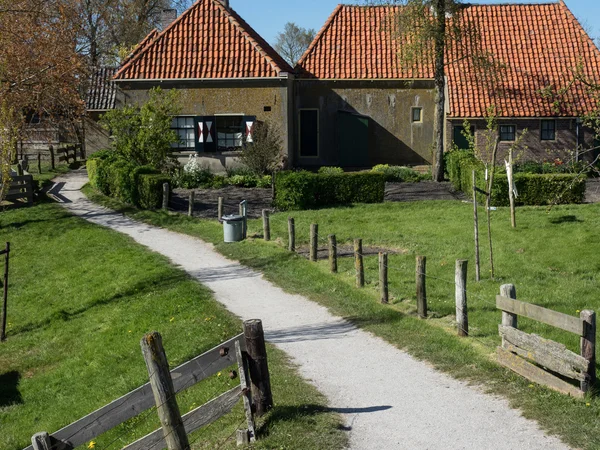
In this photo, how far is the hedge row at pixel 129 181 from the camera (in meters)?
24.8

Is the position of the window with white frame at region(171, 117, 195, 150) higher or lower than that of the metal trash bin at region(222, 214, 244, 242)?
higher

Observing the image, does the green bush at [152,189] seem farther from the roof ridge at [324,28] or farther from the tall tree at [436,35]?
the roof ridge at [324,28]

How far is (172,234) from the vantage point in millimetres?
22125

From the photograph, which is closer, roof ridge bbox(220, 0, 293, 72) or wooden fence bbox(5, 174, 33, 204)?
wooden fence bbox(5, 174, 33, 204)

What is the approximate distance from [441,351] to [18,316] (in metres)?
10.7

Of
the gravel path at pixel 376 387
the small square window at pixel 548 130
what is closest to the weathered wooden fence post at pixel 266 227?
the gravel path at pixel 376 387

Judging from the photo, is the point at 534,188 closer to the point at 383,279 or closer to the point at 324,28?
the point at 383,279

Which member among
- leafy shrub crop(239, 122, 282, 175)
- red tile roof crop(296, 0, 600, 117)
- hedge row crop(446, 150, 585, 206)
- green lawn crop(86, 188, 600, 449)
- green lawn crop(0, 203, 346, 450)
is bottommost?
green lawn crop(0, 203, 346, 450)

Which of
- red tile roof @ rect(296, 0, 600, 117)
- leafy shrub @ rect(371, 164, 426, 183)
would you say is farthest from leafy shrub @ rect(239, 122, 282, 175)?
red tile roof @ rect(296, 0, 600, 117)

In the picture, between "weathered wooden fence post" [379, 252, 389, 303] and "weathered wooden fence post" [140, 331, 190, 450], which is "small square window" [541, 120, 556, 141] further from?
"weathered wooden fence post" [140, 331, 190, 450]

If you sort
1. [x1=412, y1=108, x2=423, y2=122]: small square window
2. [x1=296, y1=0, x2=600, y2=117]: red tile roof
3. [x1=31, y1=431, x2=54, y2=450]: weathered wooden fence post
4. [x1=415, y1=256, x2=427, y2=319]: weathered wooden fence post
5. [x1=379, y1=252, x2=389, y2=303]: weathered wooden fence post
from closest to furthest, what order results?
[x1=31, y1=431, x2=54, y2=450]: weathered wooden fence post
[x1=415, y1=256, x2=427, y2=319]: weathered wooden fence post
[x1=379, y1=252, x2=389, y2=303]: weathered wooden fence post
[x1=296, y1=0, x2=600, y2=117]: red tile roof
[x1=412, y1=108, x2=423, y2=122]: small square window

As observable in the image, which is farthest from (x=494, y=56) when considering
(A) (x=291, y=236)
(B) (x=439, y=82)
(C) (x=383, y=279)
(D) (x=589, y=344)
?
(D) (x=589, y=344)

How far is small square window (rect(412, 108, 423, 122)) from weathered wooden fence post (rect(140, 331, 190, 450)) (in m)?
27.0

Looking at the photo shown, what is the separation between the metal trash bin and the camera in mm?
20156
